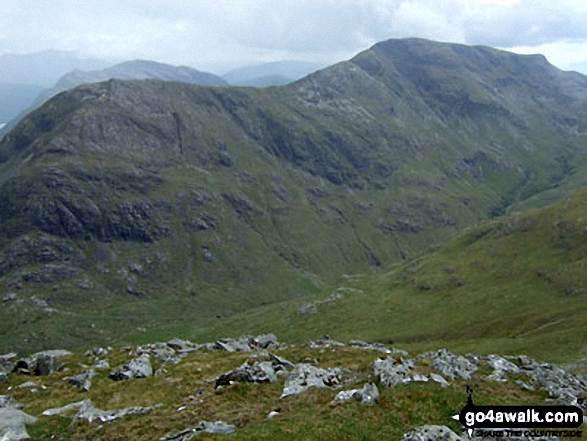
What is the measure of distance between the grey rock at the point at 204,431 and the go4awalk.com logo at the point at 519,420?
14.9 metres

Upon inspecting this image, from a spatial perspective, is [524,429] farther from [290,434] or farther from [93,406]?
[93,406]

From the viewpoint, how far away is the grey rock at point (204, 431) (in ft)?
103

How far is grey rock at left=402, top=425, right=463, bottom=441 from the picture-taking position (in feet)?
90.6

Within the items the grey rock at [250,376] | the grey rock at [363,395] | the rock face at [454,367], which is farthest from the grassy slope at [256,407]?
the rock face at [454,367]

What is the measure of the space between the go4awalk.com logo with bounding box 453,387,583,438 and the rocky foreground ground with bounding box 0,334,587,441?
3.49 feet

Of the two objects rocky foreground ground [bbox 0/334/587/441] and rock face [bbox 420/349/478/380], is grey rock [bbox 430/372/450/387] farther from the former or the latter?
rock face [bbox 420/349/478/380]

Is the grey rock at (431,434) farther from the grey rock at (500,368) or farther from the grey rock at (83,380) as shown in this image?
the grey rock at (83,380)

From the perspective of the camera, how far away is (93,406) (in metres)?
44.3

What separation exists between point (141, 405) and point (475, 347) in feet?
299

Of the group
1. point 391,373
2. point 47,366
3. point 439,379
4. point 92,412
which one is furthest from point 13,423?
point 439,379

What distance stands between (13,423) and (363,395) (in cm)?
2848

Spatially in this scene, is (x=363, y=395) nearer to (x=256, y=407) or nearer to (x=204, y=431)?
(x=256, y=407)

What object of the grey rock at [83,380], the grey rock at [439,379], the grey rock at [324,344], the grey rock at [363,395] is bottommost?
the grey rock at [324,344]

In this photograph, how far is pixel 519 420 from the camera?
3184 cm
